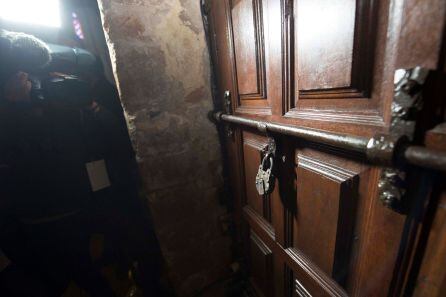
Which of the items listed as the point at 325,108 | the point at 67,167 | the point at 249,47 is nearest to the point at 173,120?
the point at 249,47

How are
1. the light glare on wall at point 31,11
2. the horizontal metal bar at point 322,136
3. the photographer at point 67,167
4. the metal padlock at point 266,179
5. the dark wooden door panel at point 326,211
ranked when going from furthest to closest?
the light glare on wall at point 31,11, the photographer at point 67,167, the metal padlock at point 266,179, the dark wooden door panel at point 326,211, the horizontal metal bar at point 322,136

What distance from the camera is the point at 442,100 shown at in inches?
11.6

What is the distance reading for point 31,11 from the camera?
1.45 metres

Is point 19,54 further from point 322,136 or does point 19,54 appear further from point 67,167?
point 322,136

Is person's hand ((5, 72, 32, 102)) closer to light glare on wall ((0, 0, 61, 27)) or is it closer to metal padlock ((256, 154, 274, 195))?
light glare on wall ((0, 0, 61, 27))

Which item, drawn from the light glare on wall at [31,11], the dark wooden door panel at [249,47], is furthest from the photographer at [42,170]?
the dark wooden door panel at [249,47]

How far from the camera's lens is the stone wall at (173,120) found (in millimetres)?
952

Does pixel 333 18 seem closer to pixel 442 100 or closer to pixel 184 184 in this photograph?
pixel 442 100

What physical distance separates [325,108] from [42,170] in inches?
57.3

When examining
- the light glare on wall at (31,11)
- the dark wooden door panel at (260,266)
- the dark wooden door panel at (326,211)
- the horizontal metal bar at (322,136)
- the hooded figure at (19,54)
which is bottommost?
the dark wooden door panel at (260,266)

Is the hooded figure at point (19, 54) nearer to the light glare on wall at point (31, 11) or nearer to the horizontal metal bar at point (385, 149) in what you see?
the light glare on wall at point (31, 11)

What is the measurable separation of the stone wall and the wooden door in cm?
25

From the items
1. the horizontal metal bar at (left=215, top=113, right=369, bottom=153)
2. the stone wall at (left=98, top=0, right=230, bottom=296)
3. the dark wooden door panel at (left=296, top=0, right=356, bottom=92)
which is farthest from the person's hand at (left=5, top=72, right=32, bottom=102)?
the dark wooden door panel at (left=296, top=0, right=356, bottom=92)

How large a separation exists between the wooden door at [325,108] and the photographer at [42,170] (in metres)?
1.07
